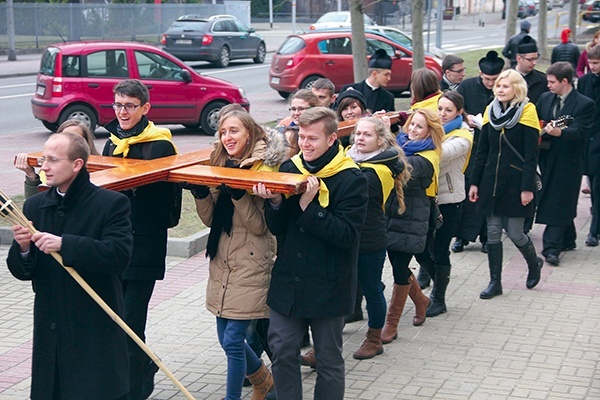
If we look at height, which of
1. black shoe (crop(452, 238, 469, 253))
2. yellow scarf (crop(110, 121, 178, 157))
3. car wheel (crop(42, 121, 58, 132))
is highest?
yellow scarf (crop(110, 121, 178, 157))

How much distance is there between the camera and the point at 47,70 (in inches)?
685

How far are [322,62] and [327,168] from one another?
1826cm

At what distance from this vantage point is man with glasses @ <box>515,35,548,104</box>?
10352mm

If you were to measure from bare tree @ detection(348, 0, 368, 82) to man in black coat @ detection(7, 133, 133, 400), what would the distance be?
507 inches

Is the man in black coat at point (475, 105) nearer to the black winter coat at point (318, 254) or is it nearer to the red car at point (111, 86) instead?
the black winter coat at point (318, 254)

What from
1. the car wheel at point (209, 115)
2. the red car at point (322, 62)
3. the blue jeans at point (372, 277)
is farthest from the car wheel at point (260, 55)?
the blue jeans at point (372, 277)

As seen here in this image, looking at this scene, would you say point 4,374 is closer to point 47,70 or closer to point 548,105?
point 548,105

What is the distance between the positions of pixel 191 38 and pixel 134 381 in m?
27.7

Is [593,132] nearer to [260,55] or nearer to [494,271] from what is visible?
[494,271]

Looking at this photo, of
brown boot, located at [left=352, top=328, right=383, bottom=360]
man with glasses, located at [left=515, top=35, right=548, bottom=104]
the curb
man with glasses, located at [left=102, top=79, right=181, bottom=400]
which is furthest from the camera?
man with glasses, located at [left=515, top=35, right=548, bottom=104]

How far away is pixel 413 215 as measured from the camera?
285 inches

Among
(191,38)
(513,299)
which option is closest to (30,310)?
(513,299)

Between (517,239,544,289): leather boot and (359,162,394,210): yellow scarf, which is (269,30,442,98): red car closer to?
(517,239,544,289): leather boot

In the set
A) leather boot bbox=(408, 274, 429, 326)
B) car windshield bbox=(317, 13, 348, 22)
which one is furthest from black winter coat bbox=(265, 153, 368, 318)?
car windshield bbox=(317, 13, 348, 22)
